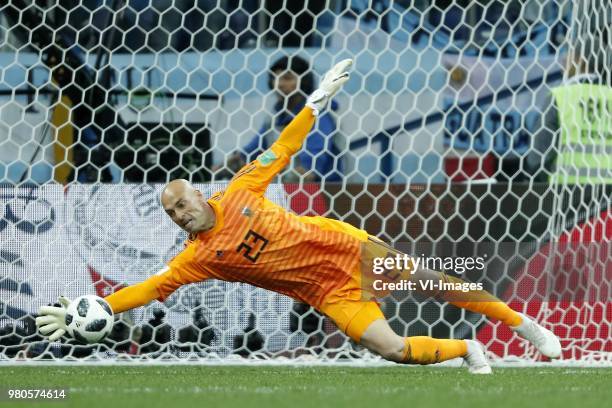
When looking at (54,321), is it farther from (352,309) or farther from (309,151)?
(309,151)

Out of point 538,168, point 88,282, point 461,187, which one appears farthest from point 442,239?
point 88,282

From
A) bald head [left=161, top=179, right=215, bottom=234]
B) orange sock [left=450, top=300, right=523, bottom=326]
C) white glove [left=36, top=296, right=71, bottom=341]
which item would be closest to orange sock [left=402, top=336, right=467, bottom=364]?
orange sock [left=450, top=300, right=523, bottom=326]

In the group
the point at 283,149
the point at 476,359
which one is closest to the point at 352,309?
the point at 476,359

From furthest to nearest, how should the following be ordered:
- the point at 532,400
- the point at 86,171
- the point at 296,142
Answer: the point at 86,171
the point at 296,142
the point at 532,400

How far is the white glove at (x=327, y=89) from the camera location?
485 centimetres

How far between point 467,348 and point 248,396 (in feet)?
4.51

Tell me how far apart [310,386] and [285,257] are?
0.67 meters

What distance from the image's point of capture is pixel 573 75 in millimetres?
6223

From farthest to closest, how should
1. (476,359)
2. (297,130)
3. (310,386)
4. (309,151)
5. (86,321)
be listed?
(309,151), (476,359), (297,130), (86,321), (310,386)

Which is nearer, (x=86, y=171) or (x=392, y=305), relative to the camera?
(x=392, y=305)

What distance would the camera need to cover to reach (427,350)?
4723 millimetres

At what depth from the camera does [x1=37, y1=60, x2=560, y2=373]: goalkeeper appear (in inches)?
185

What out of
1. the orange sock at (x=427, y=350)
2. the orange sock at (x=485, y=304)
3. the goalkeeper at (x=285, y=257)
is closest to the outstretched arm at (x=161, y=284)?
the goalkeeper at (x=285, y=257)

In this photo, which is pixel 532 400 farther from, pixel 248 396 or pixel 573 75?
pixel 573 75
